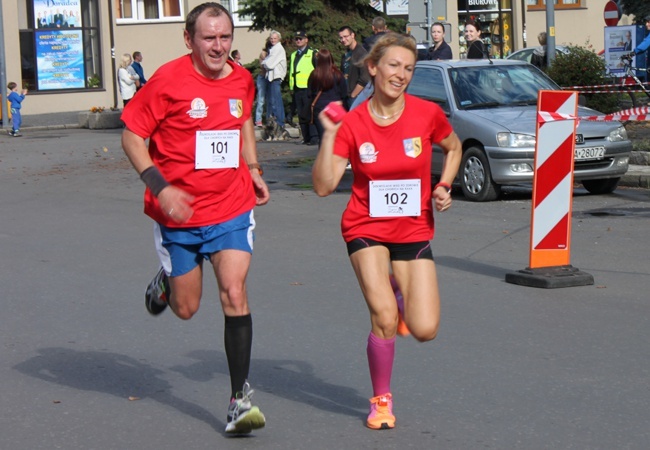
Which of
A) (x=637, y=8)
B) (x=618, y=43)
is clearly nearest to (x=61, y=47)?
(x=637, y=8)

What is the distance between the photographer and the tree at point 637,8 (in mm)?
34812

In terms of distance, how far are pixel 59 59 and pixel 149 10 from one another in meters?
4.17

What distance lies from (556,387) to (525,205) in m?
8.24

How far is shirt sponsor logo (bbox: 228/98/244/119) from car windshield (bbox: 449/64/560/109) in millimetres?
9832

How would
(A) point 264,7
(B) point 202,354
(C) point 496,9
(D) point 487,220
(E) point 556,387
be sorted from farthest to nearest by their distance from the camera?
(C) point 496,9
(A) point 264,7
(D) point 487,220
(B) point 202,354
(E) point 556,387

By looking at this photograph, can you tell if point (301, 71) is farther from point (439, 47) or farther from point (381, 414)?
point (381, 414)

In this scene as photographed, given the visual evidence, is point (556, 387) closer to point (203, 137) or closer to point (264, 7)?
point (203, 137)

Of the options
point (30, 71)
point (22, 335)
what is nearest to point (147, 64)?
point (30, 71)

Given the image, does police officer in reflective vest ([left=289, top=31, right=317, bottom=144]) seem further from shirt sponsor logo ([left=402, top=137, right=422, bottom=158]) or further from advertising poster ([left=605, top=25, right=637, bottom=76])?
shirt sponsor logo ([left=402, top=137, right=422, bottom=158])

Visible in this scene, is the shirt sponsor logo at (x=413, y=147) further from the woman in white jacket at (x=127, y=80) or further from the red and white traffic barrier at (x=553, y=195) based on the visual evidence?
the woman in white jacket at (x=127, y=80)

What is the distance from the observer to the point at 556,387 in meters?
6.48

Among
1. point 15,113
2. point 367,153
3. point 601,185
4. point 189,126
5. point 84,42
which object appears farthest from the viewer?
point 84,42

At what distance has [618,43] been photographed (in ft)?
85.8

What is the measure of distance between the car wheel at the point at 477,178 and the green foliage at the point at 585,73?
6867 mm
